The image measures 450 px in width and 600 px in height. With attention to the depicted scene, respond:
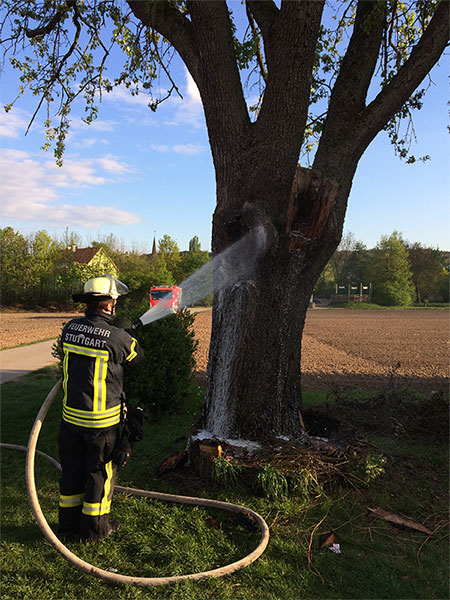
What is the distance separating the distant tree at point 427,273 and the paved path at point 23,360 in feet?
169

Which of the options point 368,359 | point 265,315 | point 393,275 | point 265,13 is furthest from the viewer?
point 393,275

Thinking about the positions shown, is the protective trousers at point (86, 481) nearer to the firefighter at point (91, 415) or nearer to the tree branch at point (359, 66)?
the firefighter at point (91, 415)

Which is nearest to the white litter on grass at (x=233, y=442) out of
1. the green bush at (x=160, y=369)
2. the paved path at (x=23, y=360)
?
the green bush at (x=160, y=369)

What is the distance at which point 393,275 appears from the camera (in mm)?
52906

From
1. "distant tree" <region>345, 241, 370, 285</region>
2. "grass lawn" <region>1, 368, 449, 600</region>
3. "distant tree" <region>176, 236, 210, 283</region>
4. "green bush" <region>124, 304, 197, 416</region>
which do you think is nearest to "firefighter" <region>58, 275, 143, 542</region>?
"grass lawn" <region>1, 368, 449, 600</region>

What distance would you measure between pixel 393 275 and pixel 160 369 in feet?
170

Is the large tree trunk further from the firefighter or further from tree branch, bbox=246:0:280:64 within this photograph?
tree branch, bbox=246:0:280:64

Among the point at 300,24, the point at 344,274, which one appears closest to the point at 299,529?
the point at 300,24

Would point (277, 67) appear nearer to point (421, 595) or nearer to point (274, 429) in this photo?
point (274, 429)

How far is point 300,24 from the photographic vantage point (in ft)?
13.5

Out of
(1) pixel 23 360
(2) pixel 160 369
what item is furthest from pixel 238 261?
(1) pixel 23 360

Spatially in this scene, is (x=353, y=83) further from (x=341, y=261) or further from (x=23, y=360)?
(x=341, y=261)

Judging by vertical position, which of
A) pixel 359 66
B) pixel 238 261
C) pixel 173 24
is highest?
pixel 173 24

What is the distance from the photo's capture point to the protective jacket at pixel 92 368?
3227 millimetres
